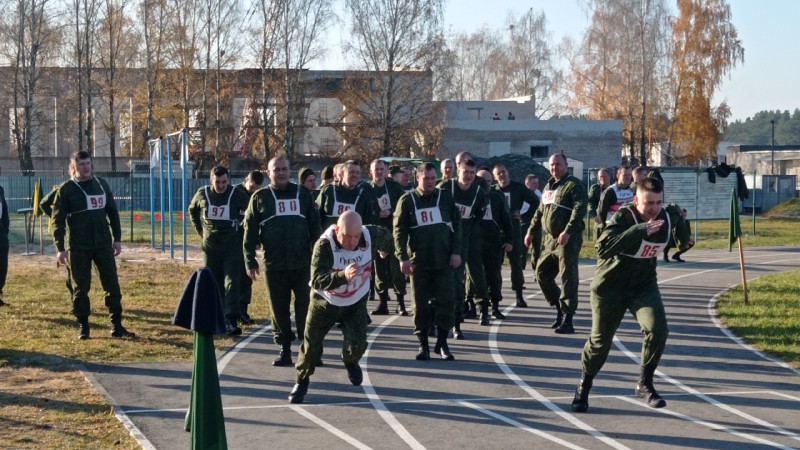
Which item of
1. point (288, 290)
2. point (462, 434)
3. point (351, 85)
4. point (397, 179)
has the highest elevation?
point (351, 85)

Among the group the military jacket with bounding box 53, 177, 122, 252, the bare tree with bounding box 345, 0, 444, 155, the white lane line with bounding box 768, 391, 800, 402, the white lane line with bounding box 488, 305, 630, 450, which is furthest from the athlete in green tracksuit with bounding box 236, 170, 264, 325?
the bare tree with bounding box 345, 0, 444, 155

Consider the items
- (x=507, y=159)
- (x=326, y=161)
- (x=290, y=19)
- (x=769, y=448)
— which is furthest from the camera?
(x=326, y=161)

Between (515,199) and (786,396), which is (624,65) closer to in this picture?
(515,199)

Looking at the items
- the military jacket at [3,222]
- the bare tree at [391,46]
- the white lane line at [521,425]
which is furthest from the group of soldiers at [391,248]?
the bare tree at [391,46]

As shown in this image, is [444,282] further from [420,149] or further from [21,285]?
[420,149]

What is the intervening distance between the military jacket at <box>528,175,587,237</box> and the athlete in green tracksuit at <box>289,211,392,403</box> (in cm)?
421

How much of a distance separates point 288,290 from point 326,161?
1838 inches

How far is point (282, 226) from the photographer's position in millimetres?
10797

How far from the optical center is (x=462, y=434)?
8.23 metres

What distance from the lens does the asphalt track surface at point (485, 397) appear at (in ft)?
26.7

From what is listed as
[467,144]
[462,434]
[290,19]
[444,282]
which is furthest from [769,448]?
[467,144]

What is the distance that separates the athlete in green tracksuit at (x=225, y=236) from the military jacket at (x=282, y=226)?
224 centimetres

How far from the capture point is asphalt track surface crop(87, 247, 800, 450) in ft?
26.7

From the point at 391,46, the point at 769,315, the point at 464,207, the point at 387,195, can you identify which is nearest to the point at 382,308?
the point at 387,195
